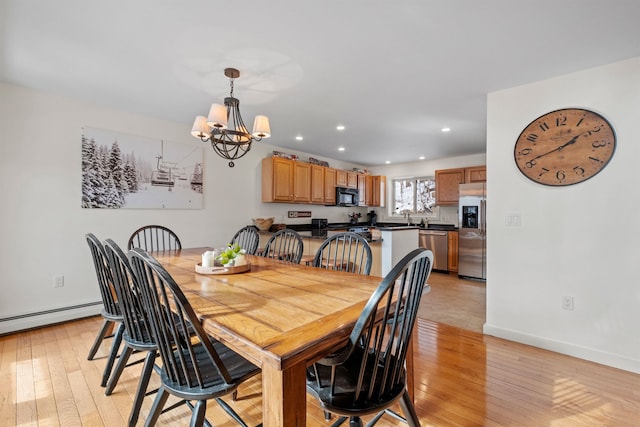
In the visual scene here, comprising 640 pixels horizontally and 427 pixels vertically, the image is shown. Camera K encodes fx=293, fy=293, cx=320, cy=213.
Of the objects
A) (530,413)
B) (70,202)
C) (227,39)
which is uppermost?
(227,39)

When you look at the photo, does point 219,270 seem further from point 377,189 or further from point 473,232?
point 377,189

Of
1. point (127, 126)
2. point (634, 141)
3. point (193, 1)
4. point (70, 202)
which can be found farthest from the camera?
point (127, 126)

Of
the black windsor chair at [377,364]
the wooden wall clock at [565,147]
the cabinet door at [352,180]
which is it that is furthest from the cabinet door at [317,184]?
the black windsor chair at [377,364]

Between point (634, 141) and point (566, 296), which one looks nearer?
point (634, 141)

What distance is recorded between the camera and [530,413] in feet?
5.48

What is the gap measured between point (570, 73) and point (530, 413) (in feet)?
8.49

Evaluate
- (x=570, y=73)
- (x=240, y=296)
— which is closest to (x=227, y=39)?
(x=240, y=296)

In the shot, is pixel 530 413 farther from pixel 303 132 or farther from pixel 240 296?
pixel 303 132

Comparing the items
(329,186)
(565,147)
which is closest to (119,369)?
(565,147)

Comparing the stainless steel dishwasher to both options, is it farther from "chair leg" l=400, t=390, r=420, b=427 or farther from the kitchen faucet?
"chair leg" l=400, t=390, r=420, b=427

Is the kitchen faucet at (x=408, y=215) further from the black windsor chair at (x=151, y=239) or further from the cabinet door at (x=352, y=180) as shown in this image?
the black windsor chair at (x=151, y=239)

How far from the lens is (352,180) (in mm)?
6332

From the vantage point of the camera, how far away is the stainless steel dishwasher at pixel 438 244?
218 inches

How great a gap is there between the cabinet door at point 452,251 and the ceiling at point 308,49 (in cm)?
271
